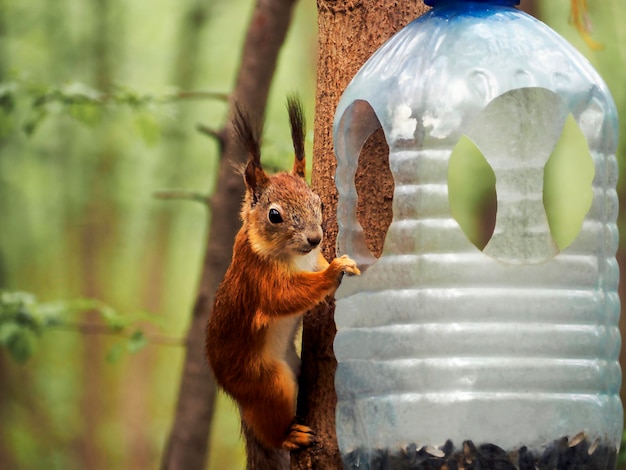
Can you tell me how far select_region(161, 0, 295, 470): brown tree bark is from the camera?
448cm

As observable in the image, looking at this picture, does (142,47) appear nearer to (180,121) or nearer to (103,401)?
(180,121)

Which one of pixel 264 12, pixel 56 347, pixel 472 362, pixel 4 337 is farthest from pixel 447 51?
pixel 56 347

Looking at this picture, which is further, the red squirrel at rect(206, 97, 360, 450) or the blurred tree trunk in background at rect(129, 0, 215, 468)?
the blurred tree trunk in background at rect(129, 0, 215, 468)

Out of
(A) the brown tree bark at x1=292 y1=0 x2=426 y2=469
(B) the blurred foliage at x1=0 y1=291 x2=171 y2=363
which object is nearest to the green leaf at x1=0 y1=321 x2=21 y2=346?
(B) the blurred foliage at x1=0 y1=291 x2=171 y2=363

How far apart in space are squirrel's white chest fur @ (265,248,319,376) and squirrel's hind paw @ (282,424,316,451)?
158mm

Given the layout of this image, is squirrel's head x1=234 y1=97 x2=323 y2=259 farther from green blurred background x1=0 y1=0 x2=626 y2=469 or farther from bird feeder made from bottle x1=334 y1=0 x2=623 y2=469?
green blurred background x1=0 y1=0 x2=626 y2=469

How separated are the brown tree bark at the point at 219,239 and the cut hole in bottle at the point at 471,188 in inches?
100

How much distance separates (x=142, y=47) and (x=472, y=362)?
8.91 metres

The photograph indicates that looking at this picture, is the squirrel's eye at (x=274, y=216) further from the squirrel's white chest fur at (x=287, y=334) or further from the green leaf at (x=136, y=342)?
the green leaf at (x=136, y=342)

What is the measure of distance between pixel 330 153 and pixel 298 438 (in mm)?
654

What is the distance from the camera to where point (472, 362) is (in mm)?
2066

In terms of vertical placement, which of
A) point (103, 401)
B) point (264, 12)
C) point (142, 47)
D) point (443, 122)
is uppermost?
point (142, 47)

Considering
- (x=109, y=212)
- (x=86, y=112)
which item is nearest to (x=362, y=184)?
(x=86, y=112)

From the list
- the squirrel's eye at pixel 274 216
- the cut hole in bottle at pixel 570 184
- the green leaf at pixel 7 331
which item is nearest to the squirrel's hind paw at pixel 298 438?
the squirrel's eye at pixel 274 216
